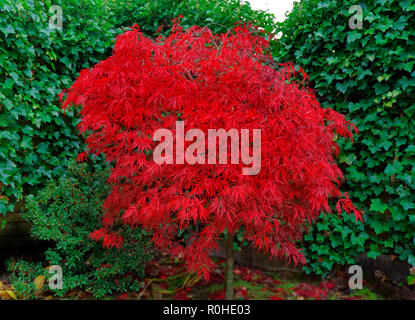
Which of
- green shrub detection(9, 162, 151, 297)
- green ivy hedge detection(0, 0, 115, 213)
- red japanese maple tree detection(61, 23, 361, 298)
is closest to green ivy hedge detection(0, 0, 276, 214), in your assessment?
green ivy hedge detection(0, 0, 115, 213)

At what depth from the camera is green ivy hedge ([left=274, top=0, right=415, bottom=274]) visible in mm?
3133

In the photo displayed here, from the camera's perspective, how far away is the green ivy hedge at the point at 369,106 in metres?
3.13

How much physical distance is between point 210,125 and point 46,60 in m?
2.62

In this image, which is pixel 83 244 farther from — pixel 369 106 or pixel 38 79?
pixel 369 106

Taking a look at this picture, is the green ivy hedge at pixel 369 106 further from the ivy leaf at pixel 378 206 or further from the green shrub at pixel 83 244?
the green shrub at pixel 83 244

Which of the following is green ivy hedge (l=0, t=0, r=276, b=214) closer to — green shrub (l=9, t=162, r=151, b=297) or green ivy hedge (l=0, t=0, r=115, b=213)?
green ivy hedge (l=0, t=0, r=115, b=213)

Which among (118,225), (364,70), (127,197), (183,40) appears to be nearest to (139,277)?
(118,225)

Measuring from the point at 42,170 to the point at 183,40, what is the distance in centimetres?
237

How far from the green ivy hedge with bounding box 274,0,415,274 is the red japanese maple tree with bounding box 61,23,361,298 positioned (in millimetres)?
1113

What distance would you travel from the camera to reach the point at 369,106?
11.1 feet

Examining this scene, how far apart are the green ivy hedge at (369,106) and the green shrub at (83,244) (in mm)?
2129

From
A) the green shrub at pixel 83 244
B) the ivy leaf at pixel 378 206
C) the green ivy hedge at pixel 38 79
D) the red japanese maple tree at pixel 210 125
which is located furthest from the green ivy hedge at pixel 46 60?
the ivy leaf at pixel 378 206

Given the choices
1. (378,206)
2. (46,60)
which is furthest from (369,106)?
(46,60)

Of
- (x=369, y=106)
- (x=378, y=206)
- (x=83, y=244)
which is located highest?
(x=369, y=106)
